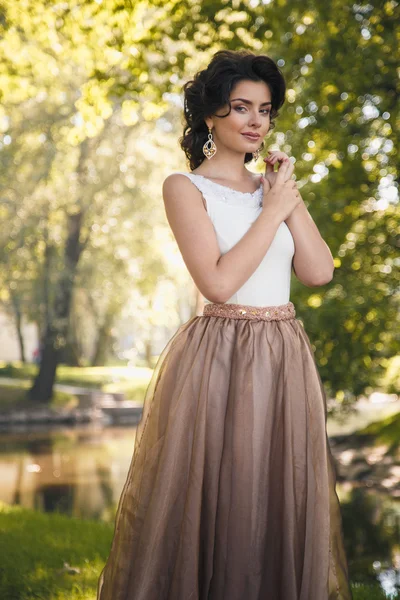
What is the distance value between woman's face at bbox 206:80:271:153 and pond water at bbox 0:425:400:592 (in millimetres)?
3627

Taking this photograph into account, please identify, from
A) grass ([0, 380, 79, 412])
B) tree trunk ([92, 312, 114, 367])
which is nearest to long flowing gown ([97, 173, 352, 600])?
grass ([0, 380, 79, 412])

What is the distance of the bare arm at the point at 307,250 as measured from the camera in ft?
8.25

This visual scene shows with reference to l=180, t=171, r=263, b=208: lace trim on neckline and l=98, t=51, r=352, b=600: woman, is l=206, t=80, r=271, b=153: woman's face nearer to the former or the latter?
l=98, t=51, r=352, b=600: woman

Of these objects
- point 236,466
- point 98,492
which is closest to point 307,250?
point 236,466

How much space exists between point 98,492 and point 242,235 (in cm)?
761

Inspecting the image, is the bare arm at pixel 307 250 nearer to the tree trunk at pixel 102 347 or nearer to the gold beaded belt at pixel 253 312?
the gold beaded belt at pixel 253 312

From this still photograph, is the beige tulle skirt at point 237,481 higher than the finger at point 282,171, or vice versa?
the finger at point 282,171

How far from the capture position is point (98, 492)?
9.52m

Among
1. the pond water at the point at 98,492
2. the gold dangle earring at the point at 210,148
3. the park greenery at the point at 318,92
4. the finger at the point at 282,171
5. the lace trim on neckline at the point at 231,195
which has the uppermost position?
the park greenery at the point at 318,92

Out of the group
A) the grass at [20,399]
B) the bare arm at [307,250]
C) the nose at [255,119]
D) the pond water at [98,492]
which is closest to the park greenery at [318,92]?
the pond water at [98,492]

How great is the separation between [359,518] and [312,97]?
4156 millimetres

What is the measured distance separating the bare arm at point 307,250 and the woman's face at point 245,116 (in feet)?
0.87

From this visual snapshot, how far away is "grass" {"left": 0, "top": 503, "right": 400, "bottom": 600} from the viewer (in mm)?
3947

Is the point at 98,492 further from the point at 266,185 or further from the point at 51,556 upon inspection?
the point at 266,185
